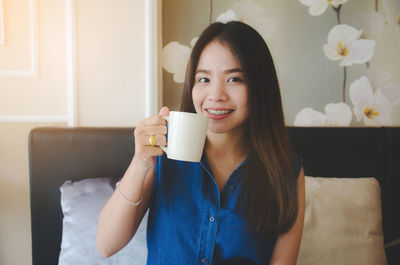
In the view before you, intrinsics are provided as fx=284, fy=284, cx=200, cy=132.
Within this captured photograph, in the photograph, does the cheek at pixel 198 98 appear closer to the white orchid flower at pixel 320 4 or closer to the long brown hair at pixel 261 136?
the long brown hair at pixel 261 136

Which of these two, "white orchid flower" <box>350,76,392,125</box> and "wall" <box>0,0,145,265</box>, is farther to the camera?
"white orchid flower" <box>350,76,392,125</box>

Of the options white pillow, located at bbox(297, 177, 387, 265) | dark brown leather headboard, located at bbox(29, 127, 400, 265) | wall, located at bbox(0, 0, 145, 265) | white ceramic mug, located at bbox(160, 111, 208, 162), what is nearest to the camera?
white ceramic mug, located at bbox(160, 111, 208, 162)

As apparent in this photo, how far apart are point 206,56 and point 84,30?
0.82m

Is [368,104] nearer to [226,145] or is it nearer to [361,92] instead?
[361,92]

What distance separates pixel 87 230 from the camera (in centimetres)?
102

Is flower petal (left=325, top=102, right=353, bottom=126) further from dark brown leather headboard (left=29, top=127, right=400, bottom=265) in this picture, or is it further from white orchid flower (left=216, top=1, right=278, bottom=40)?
white orchid flower (left=216, top=1, right=278, bottom=40)

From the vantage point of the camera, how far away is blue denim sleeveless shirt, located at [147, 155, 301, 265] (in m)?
0.78

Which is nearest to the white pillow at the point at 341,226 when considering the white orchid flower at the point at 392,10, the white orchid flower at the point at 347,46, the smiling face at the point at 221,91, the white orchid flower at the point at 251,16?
the smiling face at the point at 221,91

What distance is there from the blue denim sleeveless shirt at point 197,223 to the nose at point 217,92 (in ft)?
0.69

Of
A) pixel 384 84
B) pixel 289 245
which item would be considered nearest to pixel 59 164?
pixel 289 245

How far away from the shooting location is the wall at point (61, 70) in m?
1.35

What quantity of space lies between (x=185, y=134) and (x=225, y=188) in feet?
0.99

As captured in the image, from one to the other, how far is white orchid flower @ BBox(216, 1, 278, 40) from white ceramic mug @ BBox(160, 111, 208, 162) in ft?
3.45

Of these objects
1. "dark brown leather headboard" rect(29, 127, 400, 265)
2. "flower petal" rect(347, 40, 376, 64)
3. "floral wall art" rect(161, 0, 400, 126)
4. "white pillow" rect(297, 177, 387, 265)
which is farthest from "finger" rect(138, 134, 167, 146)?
"flower petal" rect(347, 40, 376, 64)
